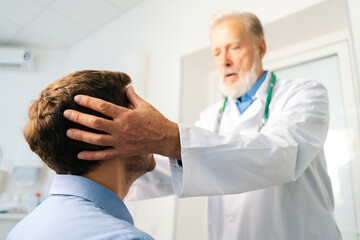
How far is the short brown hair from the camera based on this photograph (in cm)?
67

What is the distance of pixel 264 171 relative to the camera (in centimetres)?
72

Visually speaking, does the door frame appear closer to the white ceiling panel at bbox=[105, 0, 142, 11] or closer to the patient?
the patient

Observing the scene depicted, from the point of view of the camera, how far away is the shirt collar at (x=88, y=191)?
0.65 m

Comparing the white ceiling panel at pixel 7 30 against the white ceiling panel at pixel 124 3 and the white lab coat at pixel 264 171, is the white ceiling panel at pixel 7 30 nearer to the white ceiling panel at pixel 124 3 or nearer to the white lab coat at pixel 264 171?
the white ceiling panel at pixel 124 3

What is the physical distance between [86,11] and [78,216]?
2631mm

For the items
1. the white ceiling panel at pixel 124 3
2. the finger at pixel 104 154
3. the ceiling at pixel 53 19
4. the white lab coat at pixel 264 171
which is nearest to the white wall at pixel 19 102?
the ceiling at pixel 53 19

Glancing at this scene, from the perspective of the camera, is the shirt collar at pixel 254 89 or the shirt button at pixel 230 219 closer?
the shirt button at pixel 230 219

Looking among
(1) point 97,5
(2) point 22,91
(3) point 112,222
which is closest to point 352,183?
(3) point 112,222

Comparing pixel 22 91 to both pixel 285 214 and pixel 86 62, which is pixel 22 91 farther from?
pixel 285 214

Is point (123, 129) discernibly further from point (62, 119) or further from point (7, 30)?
point (7, 30)

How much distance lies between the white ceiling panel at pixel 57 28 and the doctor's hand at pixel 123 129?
263 cm

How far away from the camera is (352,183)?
1.45 metres

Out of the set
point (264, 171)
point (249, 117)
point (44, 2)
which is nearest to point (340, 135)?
point (249, 117)

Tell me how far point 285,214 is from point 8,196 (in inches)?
115
